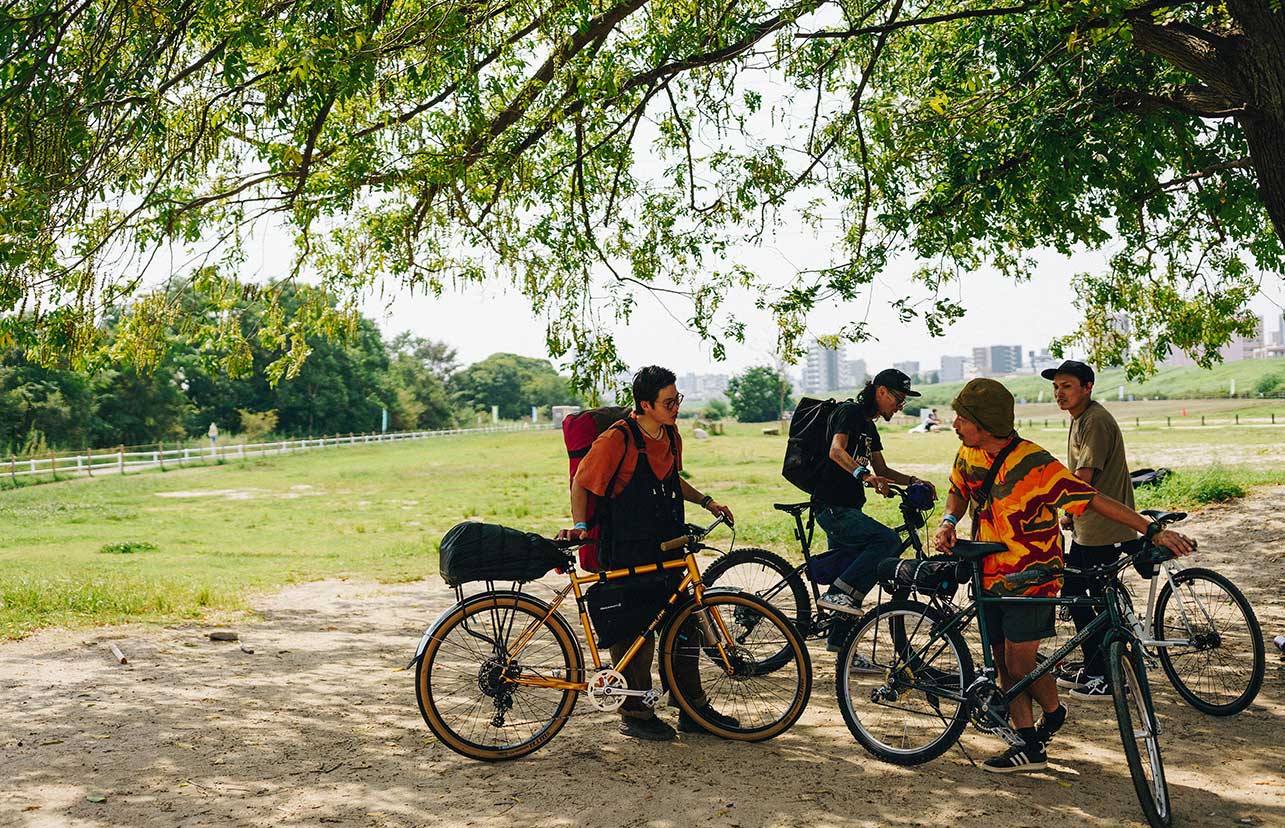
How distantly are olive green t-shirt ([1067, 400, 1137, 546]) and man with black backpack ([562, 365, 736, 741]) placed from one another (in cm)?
231

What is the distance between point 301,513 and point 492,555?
72.5ft

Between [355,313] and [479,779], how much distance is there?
7.07 m

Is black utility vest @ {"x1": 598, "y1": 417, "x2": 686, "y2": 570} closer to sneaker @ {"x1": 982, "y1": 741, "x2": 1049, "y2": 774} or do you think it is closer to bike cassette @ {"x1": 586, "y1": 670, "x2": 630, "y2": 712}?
bike cassette @ {"x1": 586, "y1": 670, "x2": 630, "y2": 712}

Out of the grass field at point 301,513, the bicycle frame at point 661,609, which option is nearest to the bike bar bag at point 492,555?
the bicycle frame at point 661,609

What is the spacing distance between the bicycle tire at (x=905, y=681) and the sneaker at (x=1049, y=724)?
1.11 ft

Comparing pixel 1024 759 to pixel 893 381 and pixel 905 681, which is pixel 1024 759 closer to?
pixel 905 681

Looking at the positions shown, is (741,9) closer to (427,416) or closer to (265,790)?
(265,790)

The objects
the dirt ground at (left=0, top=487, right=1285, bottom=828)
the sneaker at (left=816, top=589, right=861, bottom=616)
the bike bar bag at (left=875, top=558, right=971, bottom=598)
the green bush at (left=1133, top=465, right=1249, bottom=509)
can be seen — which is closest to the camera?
the dirt ground at (left=0, top=487, right=1285, bottom=828)

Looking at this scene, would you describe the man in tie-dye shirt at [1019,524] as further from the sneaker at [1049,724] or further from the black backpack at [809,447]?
the black backpack at [809,447]

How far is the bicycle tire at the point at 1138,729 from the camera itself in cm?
414

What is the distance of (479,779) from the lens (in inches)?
196

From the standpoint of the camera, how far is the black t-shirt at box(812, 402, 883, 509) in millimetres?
6648

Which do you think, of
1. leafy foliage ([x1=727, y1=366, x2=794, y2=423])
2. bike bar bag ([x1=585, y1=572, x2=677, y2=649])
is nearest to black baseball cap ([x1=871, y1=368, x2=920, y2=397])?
bike bar bag ([x1=585, y1=572, x2=677, y2=649])

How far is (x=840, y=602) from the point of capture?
627cm
